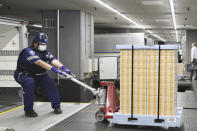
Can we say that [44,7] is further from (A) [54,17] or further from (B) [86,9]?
(B) [86,9]

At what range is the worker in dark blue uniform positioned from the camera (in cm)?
672

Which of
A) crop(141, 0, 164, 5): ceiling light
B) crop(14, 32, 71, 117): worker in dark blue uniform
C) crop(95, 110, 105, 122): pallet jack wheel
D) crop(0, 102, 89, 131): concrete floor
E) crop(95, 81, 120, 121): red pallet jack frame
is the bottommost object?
crop(0, 102, 89, 131): concrete floor

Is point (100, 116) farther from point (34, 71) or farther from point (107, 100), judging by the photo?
point (34, 71)

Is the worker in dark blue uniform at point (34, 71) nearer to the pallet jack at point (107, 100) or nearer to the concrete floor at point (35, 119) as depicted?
the concrete floor at point (35, 119)

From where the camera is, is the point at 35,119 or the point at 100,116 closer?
the point at 100,116

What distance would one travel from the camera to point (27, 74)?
7.13 metres

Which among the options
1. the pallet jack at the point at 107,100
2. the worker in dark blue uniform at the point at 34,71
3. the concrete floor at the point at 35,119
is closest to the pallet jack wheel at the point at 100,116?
the pallet jack at the point at 107,100

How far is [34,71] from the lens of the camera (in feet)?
23.9

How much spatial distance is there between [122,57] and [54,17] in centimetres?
479

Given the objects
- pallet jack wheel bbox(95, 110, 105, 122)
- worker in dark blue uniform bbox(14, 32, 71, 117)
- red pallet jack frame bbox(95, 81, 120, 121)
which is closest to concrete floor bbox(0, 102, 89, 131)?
worker in dark blue uniform bbox(14, 32, 71, 117)

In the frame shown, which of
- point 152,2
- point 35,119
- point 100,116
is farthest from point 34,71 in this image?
point 152,2

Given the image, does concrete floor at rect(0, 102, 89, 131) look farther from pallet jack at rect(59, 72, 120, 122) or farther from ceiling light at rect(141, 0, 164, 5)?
ceiling light at rect(141, 0, 164, 5)

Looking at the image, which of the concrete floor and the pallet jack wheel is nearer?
the concrete floor

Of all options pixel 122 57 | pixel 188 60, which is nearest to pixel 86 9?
pixel 122 57
